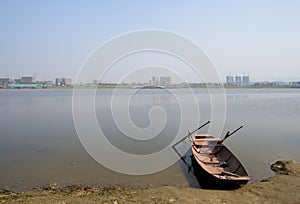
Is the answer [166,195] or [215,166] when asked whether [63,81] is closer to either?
[215,166]

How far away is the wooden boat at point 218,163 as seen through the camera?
7734 mm

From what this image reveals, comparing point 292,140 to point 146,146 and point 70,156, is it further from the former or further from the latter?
point 70,156

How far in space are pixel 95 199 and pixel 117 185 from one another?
2062mm

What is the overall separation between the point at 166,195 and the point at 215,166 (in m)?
3.54

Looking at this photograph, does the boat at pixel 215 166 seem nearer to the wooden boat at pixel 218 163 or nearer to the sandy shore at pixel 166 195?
the wooden boat at pixel 218 163

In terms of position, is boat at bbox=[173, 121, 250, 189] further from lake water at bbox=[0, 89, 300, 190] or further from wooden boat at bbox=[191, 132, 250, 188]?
lake water at bbox=[0, 89, 300, 190]

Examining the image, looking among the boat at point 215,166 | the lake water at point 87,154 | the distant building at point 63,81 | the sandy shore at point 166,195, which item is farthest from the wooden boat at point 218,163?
the distant building at point 63,81

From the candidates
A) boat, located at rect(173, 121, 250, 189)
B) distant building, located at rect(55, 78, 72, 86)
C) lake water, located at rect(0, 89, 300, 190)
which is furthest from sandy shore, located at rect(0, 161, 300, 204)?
distant building, located at rect(55, 78, 72, 86)

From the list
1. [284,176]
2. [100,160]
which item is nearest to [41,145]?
[100,160]

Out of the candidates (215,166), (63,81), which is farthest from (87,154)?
(63,81)

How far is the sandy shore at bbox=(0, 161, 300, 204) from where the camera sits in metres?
6.72

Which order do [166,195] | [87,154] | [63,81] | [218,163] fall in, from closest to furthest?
[166,195] → [218,163] → [87,154] → [63,81]

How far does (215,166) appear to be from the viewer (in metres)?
9.95

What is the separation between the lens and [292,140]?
15.5 metres
